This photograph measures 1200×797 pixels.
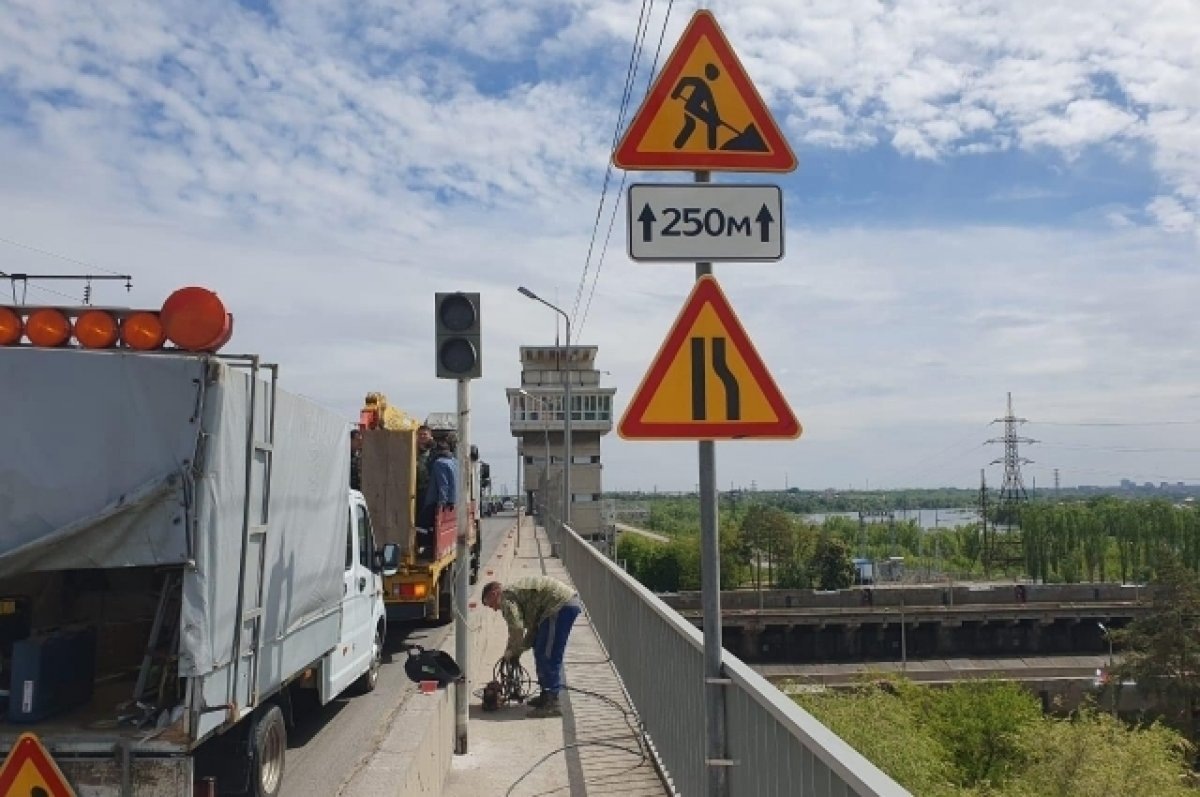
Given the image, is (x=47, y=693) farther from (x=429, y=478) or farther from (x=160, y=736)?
(x=429, y=478)

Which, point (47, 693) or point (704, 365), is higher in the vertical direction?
point (704, 365)

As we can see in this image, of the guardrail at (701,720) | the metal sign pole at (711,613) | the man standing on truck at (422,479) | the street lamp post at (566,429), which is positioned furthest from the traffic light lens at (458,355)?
the street lamp post at (566,429)

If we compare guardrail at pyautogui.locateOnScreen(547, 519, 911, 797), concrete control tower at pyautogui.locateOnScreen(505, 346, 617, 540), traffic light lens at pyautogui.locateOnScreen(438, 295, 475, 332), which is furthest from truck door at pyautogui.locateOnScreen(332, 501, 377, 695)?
concrete control tower at pyautogui.locateOnScreen(505, 346, 617, 540)

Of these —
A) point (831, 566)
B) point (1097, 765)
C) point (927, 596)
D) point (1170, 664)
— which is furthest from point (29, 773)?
point (831, 566)

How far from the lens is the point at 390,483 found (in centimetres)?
1351

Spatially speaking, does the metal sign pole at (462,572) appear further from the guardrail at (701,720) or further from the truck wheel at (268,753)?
the guardrail at (701,720)

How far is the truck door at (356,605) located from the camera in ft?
30.1

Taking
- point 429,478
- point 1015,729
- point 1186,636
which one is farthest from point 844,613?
point 429,478

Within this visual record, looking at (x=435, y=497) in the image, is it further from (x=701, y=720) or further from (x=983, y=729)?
(x=983, y=729)

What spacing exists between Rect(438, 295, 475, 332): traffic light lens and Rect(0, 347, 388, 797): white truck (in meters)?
1.29

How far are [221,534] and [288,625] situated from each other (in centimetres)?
173

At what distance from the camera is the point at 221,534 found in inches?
209

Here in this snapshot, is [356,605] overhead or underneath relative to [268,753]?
overhead

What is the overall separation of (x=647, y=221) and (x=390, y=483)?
33.6ft
